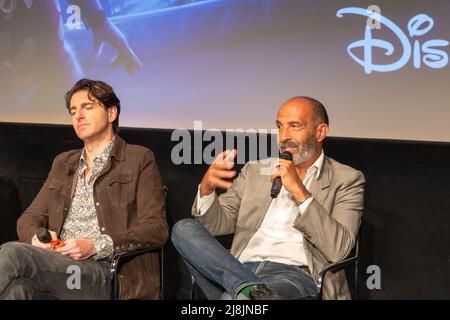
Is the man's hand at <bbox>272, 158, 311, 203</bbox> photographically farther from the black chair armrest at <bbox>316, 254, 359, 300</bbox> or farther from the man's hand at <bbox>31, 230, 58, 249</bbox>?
the man's hand at <bbox>31, 230, 58, 249</bbox>

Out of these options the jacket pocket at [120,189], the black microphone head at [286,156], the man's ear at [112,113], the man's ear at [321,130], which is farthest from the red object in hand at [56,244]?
the man's ear at [321,130]

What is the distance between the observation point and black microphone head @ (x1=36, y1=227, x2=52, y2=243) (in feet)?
11.7

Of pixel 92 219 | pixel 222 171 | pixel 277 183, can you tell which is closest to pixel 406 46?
pixel 277 183

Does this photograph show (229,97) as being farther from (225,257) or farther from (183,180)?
(225,257)

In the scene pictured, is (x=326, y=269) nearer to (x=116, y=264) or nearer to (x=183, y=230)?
Answer: (x=183, y=230)

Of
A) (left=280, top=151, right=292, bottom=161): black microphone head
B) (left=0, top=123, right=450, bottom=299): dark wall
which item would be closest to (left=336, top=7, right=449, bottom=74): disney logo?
(left=0, top=123, right=450, bottom=299): dark wall

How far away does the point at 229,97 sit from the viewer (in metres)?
4.41

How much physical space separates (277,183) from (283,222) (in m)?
0.27

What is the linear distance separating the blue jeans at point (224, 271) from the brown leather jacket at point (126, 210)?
0.83 feet

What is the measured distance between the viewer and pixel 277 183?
3457 millimetres

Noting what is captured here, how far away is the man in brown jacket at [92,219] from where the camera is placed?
3.48 m

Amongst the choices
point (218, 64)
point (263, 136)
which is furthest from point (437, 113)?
point (218, 64)

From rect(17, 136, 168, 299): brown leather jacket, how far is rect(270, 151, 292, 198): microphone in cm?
59

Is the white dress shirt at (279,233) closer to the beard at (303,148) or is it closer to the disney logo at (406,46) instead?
the beard at (303,148)
